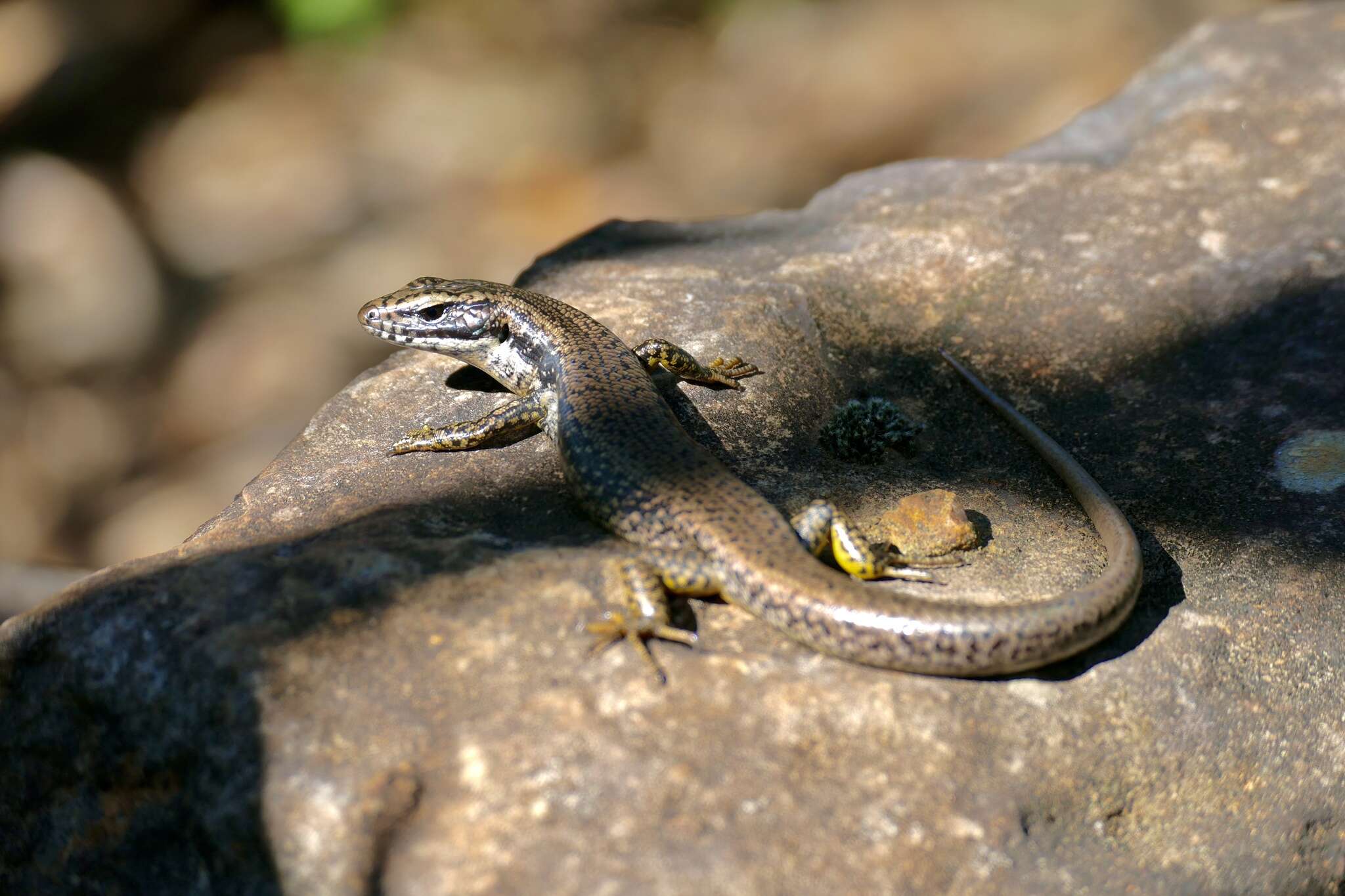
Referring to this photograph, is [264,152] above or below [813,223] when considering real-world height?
above

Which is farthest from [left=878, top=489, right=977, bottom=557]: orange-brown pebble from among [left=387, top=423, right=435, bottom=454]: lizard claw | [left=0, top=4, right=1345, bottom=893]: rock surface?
[left=387, top=423, right=435, bottom=454]: lizard claw

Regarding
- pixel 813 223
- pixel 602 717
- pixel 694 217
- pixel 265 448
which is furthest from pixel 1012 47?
pixel 602 717

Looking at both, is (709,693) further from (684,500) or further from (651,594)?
(684,500)

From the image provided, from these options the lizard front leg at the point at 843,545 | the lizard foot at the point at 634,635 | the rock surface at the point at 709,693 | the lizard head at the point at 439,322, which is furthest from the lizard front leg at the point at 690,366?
the lizard foot at the point at 634,635

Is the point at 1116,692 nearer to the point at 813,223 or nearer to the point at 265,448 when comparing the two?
the point at 813,223

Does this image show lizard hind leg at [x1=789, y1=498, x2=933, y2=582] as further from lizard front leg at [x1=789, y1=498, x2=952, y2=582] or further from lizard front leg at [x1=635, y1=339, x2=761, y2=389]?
lizard front leg at [x1=635, y1=339, x2=761, y2=389]

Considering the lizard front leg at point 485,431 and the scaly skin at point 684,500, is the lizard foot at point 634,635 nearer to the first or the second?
the scaly skin at point 684,500
